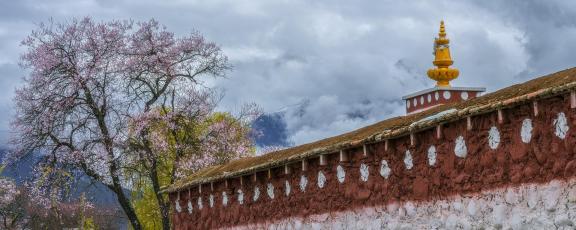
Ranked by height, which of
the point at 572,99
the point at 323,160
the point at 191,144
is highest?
the point at 191,144

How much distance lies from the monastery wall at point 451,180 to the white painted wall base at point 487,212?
0.01m

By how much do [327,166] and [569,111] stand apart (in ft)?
16.6

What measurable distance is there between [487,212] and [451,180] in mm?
748

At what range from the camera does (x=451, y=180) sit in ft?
34.6

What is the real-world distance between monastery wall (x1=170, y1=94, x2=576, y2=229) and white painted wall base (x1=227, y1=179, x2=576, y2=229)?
0.03ft

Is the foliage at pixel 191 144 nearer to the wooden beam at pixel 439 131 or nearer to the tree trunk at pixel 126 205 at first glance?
the tree trunk at pixel 126 205

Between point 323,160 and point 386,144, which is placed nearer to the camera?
point 386,144

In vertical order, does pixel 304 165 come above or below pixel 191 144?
below

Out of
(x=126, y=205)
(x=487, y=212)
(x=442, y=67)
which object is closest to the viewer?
(x=487, y=212)

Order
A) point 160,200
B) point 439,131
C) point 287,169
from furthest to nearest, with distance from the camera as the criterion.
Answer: point 160,200, point 287,169, point 439,131

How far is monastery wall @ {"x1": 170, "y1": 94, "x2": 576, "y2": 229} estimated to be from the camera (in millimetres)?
8992

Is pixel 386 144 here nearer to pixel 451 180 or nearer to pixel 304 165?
pixel 451 180

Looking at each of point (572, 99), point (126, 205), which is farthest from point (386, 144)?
point (126, 205)

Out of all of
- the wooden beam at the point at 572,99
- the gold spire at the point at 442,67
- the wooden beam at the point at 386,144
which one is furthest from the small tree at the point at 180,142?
the wooden beam at the point at 572,99
